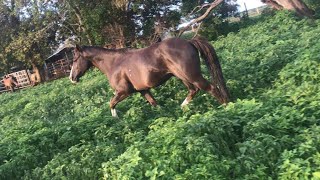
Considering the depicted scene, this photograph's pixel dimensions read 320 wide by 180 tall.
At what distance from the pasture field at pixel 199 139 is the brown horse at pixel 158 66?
355 millimetres

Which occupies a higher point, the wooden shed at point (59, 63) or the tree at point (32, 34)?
the tree at point (32, 34)

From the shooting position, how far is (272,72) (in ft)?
28.1

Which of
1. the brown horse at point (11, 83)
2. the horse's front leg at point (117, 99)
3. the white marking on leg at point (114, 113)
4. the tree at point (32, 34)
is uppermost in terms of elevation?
the tree at point (32, 34)

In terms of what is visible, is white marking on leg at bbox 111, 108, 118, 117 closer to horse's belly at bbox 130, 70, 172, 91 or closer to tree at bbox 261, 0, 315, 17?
horse's belly at bbox 130, 70, 172, 91

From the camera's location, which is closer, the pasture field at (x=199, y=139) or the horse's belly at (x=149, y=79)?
the pasture field at (x=199, y=139)

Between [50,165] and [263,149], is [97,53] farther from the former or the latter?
[263,149]

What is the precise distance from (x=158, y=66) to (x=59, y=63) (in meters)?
35.1

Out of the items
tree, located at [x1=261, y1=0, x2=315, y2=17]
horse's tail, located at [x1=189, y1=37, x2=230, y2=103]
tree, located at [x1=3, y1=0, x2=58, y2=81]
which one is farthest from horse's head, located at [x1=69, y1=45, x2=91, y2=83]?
tree, located at [x1=3, y1=0, x2=58, y2=81]

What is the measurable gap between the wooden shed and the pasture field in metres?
30.7

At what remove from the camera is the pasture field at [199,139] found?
407cm

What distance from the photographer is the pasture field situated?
13.4ft

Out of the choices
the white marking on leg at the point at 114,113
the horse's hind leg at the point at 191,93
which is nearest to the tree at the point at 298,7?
the horse's hind leg at the point at 191,93

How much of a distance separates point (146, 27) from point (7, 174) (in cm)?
2560

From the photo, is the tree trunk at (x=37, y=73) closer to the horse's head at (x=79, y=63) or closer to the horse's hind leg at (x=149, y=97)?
the horse's head at (x=79, y=63)
